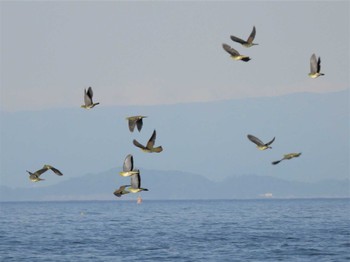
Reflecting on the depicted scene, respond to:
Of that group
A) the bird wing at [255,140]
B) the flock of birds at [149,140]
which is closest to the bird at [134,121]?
the flock of birds at [149,140]

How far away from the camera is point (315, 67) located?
36.6m

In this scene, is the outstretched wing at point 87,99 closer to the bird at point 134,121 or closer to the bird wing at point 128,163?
the bird at point 134,121

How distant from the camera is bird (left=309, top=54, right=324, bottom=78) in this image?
118 feet

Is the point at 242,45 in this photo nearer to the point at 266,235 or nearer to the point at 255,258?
the point at 255,258

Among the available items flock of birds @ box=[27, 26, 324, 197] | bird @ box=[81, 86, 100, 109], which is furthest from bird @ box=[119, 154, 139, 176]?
bird @ box=[81, 86, 100, 109]

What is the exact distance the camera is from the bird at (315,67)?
36.0 metres

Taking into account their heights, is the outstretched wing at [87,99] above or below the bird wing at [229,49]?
below

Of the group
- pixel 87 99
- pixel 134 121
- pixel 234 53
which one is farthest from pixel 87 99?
pixel 234 53

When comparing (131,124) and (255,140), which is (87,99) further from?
(255,140)

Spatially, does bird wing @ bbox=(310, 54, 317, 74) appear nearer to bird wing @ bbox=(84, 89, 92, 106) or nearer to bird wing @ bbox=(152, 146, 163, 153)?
bird wing @ bbox=(152, 146, 163, 153)

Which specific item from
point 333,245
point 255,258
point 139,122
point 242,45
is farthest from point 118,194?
point 333,245

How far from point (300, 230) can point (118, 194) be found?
9454cm

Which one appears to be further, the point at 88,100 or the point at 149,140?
the point at 88,100

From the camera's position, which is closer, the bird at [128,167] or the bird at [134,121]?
the bird at [128,167]
